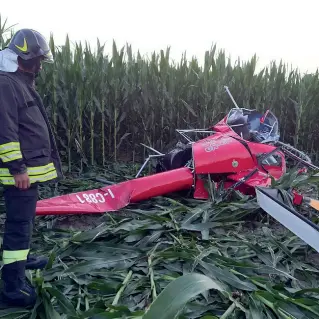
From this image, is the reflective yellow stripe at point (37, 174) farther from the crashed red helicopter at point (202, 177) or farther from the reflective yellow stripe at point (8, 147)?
the crashed red helicopter at point (202, 177)

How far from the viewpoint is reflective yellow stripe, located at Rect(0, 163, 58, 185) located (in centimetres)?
260

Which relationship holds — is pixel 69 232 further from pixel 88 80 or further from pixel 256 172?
pixel 88 80

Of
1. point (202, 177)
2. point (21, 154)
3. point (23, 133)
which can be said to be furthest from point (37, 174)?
point (202, 177)

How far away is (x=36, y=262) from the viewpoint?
2963mm

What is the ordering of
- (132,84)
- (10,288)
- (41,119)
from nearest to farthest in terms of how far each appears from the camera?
1. (10,288)
2. (41,119)
3. (132,84)

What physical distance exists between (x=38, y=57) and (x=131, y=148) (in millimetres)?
4681

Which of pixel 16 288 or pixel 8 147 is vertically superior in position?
pixel 8 147

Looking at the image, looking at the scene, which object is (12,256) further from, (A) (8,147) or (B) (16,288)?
(A) (8,147)

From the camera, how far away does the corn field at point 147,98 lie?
6273 millimetres

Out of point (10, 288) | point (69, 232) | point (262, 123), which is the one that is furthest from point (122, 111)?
point (10, 288)

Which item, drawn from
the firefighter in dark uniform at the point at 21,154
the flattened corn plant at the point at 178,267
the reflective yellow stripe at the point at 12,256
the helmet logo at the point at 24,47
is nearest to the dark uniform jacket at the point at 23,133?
the firefighter in dark uniform at the point at 21,154

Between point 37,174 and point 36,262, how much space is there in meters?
0.73

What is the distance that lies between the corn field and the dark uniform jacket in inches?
137

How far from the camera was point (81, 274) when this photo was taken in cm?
283
